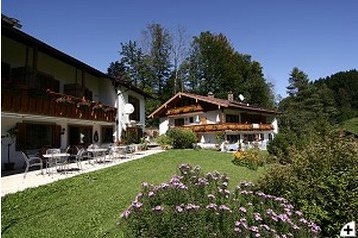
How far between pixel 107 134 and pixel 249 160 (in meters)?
11.0

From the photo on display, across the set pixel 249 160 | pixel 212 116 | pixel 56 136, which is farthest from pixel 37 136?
pixel 212 116

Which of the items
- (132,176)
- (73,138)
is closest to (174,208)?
(132,176)

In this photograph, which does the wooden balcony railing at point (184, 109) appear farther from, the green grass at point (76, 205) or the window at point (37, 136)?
the green grass at point (76, 205)

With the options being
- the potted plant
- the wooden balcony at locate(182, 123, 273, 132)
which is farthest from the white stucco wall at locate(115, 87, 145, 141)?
the wooden balcony at locate(182, 123, 273, 132)

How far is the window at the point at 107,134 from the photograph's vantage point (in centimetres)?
2520

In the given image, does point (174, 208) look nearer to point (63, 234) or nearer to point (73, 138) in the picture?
point (63, 234)

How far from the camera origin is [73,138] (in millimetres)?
21469

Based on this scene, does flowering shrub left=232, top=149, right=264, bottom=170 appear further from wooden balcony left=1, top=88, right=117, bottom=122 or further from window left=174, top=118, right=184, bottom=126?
window left=174, top=118, right=184, bottom=126

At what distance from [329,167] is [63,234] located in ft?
20.2

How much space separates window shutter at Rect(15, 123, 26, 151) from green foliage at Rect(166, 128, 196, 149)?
12986 mm

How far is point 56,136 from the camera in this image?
758 inches

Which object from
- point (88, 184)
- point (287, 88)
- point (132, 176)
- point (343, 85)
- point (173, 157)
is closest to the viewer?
point (88, 184)

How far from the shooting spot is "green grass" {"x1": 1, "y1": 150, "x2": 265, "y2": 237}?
752 centimetres

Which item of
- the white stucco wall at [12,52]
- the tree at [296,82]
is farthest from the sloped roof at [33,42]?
the tree at [296,82]
